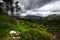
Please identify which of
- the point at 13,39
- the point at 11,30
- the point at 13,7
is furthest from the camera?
the point at 13,7

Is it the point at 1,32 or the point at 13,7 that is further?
the point at 13,7

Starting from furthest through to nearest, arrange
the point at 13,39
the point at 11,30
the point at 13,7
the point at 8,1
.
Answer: the point at 13,7 → the point at 8,1 → the point at 11,30 → the point at 13,39

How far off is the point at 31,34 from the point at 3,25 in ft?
12.4

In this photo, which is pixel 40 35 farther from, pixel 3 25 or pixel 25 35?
pixel 3 25

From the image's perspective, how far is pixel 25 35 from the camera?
803 inches

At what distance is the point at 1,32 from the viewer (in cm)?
2045

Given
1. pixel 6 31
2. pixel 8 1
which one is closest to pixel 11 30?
pixel 6 31

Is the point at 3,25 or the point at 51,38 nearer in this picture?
the point at 51,38

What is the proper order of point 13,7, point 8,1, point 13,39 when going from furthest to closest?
point 13,7 < point 8,1 < point 13,39

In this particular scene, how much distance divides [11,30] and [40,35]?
328 centimetres

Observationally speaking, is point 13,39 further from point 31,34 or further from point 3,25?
point 3,25

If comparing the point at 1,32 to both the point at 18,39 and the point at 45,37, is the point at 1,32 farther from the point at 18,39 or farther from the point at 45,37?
the point at 45,37

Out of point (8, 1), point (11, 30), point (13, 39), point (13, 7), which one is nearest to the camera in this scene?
point (13, 39)

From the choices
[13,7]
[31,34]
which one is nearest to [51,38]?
[31,34]
